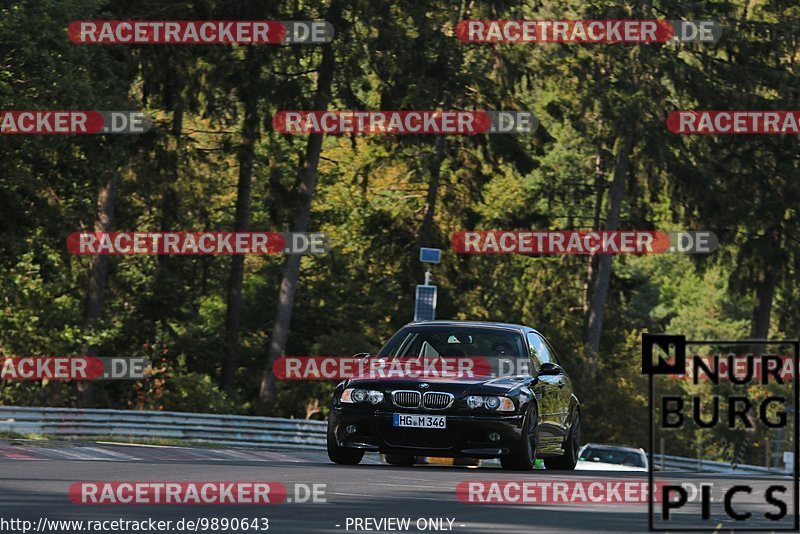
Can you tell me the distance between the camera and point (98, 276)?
144 feet

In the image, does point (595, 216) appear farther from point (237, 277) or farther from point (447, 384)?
point (447, 384)

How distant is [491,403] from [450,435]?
0.52 metres

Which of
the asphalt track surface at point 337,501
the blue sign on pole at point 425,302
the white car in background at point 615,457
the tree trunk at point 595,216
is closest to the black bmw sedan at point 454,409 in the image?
the asphalt track surface at point 337,501

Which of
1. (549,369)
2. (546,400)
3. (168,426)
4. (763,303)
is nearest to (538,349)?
(549,369)

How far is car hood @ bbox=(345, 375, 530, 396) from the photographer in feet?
53.9

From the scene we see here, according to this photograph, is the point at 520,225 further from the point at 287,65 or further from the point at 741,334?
the point at 741,334

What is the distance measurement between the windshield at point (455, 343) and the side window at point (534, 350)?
7.8 inches

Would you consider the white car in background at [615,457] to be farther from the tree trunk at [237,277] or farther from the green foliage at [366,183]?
the tree trunk at [237,277]

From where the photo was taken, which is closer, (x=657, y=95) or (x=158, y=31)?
(x=158, y=31)

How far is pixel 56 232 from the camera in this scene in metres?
38.7

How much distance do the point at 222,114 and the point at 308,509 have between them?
32270mm

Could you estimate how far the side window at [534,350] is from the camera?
1784cm

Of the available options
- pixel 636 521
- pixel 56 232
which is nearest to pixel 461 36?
pixel 56 232

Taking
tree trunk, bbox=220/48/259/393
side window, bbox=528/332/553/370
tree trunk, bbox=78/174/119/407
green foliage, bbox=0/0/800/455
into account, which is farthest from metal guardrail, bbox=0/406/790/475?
side window, bbox=528/332/553/370
